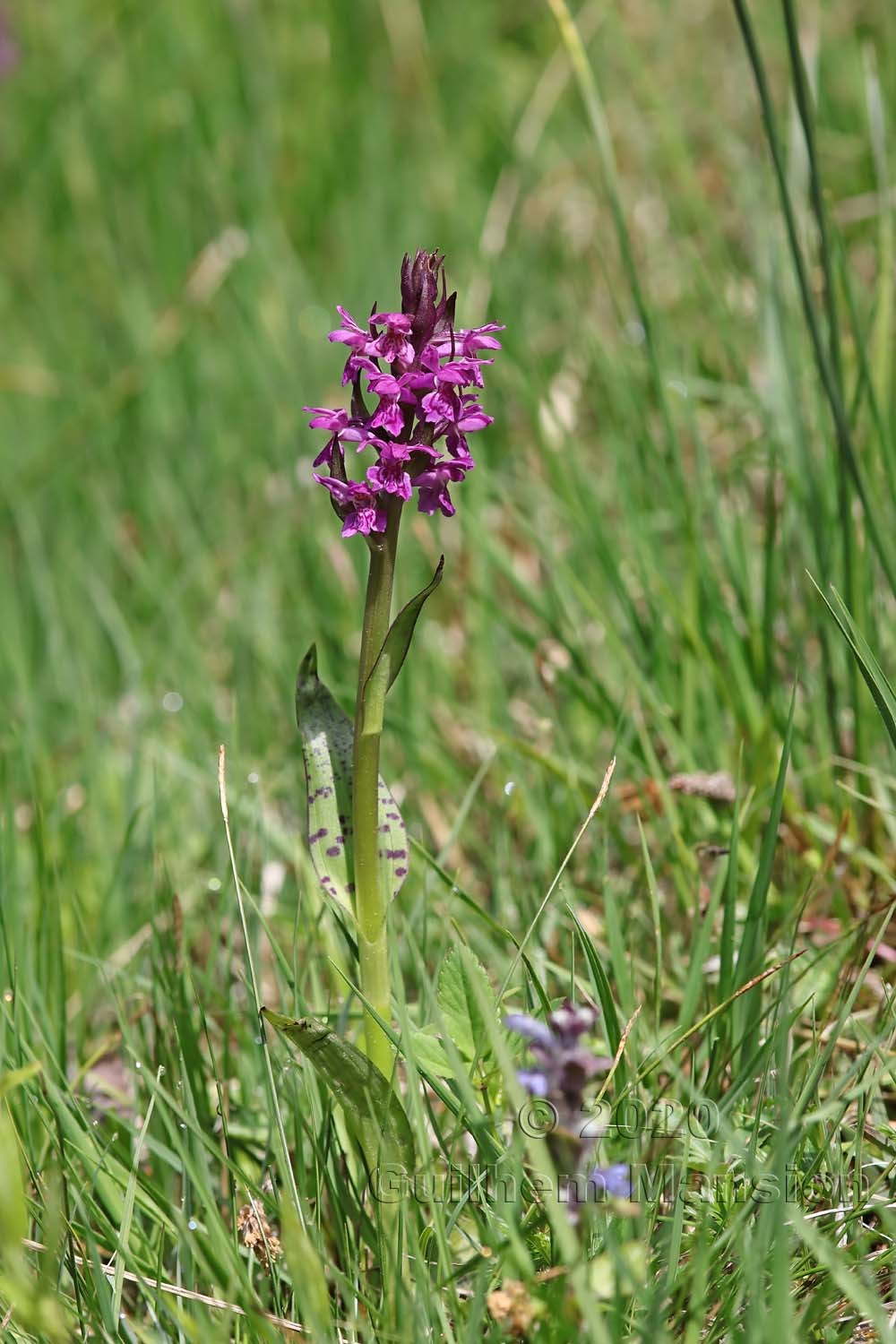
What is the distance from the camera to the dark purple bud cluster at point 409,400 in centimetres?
121

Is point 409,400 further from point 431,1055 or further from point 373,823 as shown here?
point 431,1055

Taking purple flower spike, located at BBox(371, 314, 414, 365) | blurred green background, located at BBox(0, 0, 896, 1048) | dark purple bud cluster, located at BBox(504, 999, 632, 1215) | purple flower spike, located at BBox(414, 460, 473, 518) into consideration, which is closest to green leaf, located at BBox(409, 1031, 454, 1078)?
dark purple bud cluster, located at BBox(504, 999, 632, 1215)

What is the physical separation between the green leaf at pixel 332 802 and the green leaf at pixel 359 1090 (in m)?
0.16

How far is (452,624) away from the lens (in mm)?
2914

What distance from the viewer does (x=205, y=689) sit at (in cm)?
262

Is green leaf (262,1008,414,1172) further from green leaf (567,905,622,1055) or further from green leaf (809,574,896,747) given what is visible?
green leaf (809,574,896,747)

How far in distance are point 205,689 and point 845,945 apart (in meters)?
1.47

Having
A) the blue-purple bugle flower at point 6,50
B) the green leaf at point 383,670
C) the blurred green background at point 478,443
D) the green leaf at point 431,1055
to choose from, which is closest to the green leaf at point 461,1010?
the green leaf at point 431,1055

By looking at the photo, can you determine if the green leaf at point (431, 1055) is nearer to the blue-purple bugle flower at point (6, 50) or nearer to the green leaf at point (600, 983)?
the green leaf at point (600, 983)

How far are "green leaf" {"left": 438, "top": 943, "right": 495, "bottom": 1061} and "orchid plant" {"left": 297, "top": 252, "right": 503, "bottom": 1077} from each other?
0.06 meters

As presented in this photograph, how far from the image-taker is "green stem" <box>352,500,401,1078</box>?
Answer: 1270mm

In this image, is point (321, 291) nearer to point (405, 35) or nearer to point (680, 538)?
point (405, 35)

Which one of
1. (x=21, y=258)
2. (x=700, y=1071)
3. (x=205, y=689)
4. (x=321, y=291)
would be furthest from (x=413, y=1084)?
(x=21, y=258)

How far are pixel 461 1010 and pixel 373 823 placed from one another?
0.23 meters
